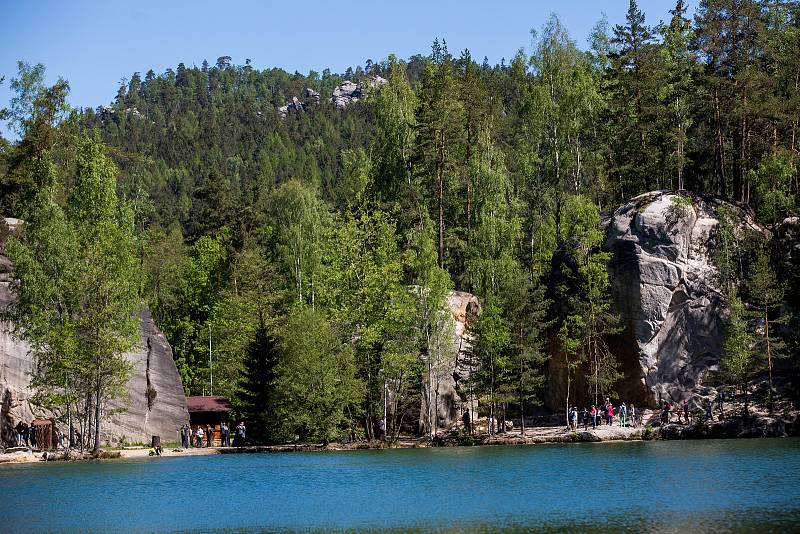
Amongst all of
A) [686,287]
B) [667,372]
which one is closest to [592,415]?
[667,372]

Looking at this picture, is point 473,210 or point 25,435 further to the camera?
point 473,210

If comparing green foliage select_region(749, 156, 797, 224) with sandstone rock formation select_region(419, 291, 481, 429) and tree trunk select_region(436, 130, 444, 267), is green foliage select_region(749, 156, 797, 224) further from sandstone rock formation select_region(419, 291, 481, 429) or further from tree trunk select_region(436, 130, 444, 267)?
tree trunk select_region(436, 130, 444, 267)

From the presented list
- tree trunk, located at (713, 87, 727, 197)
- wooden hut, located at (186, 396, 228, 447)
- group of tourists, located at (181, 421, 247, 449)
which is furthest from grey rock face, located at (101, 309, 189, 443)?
tree trunk, located at (713, 87, 727, 197)

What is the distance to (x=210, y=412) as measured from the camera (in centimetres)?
7300

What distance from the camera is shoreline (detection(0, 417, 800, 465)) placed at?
55.4m

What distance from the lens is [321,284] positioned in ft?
222

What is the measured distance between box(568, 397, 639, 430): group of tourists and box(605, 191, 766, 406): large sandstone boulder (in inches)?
65.2

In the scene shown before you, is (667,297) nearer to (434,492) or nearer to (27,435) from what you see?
(434,492)

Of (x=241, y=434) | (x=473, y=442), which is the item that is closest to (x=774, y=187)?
(x=473, y=442)

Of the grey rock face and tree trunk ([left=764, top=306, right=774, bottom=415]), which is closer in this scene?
tree trunk ([left=764, top=306, right=774, bottom=415])

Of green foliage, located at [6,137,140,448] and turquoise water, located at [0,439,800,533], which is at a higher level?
green foliage, located at [6,137,140,448]

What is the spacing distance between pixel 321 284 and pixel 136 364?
46.6ft

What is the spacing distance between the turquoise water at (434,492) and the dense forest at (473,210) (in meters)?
12.1

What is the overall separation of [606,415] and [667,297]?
982 cm
